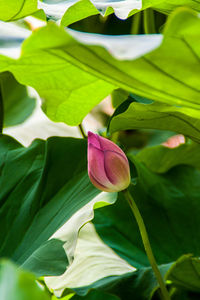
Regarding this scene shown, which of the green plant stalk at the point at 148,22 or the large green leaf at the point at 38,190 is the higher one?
Result: the green plant stalk at the point at 148,22

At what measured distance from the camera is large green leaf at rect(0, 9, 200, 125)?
41 cm

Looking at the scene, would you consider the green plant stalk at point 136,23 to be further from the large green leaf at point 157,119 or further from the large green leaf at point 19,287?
the large green leaf at point 19,287

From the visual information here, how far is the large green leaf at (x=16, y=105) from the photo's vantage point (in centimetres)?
132

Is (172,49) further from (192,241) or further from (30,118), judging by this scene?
(30,118)

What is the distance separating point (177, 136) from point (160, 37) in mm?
1002

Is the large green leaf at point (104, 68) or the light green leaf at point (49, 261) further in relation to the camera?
the light green leaf at point (49, 261)

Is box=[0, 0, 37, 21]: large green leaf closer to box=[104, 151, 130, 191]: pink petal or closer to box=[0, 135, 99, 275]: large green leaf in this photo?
box=[0, 135, 99, 275]: large green leaf

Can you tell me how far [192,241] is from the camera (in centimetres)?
96

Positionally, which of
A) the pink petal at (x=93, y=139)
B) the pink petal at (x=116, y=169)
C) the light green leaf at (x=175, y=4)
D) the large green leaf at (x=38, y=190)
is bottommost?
the large green leaf at (x=38, y=190)

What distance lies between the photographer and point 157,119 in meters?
0.65

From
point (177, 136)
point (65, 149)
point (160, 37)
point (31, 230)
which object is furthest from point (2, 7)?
point (177, 136)

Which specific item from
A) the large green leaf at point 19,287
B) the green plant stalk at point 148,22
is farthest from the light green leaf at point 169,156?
the large green leaf at point 19,287

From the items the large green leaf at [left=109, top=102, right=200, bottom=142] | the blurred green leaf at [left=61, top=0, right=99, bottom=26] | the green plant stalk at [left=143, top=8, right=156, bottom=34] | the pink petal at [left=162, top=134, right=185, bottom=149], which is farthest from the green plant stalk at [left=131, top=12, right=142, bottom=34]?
the large green leaf at [left=109, top=102, right=200, bottom=142]

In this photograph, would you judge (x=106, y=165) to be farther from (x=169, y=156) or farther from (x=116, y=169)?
(x=169, y=156)
